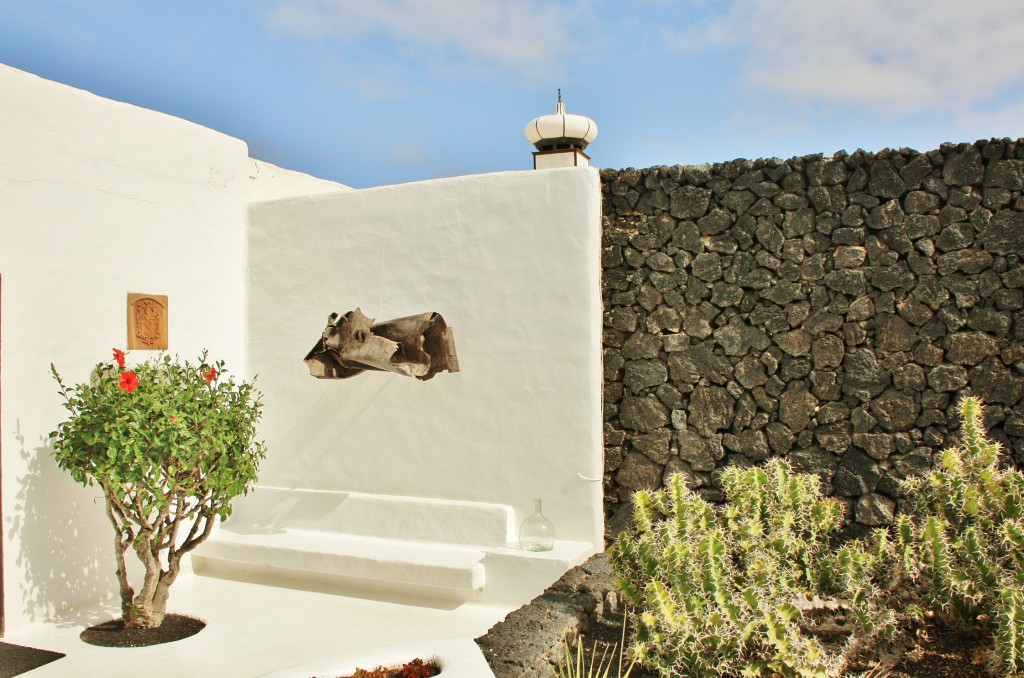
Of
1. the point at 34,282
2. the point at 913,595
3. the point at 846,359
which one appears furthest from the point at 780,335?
the point at 34,282

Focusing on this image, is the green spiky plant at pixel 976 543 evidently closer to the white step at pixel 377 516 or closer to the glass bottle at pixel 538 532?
the glass bottle at pixel 538 532

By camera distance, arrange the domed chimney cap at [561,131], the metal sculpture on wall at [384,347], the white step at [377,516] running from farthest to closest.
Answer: the domed chimney cap at [561,131] → the white step at [377,516] → the metal sculpture on wall at [384,347]

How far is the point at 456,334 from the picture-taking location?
6316 millimetres

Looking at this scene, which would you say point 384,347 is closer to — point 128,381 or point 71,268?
point 128,381

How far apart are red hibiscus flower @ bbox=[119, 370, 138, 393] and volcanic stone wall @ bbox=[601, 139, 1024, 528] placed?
3.29 metres

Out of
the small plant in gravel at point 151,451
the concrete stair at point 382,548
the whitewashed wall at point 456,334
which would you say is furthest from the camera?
the whitewashed wall at point 456,334

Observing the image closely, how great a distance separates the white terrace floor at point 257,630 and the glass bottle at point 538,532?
0.46 meters

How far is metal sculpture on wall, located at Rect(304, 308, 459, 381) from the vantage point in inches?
230

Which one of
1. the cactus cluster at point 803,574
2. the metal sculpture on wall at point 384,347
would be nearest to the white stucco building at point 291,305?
the metal sculpture on wall at point 384,347

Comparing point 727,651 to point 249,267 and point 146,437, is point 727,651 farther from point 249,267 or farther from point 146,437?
point 249,267

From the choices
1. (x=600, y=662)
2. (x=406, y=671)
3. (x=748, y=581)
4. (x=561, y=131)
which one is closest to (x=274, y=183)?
(x=561, y=131)

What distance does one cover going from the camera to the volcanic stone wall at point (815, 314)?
5219mm

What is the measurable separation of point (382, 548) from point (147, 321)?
2493 millimetres

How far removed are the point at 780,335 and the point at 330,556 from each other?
3.69m
